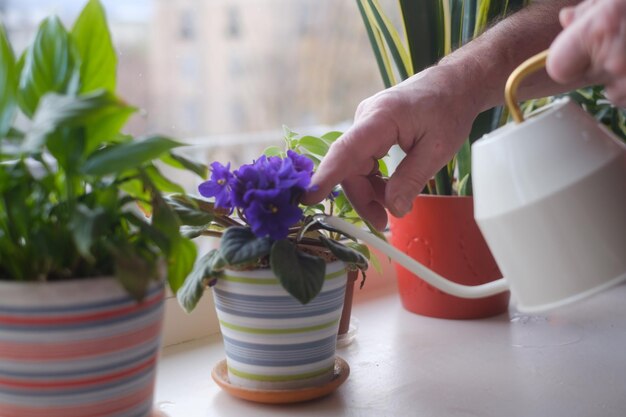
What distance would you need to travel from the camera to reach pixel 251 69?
1980mm

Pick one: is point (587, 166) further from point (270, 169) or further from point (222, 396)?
point (222, 396)

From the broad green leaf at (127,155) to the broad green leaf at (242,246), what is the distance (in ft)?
0.58

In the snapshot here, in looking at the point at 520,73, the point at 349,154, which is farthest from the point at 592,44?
the point at 349,154

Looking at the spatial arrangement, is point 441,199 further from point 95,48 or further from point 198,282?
point 95,48

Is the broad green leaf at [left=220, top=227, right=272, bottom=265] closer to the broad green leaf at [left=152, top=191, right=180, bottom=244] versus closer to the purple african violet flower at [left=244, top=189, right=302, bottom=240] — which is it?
the purple african violet flower at [left=244, top=189, right=302, bottom=240]

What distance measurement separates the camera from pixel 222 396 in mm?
761

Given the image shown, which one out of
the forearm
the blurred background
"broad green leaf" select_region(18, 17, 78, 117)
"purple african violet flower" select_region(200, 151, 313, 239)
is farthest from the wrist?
the blurred background

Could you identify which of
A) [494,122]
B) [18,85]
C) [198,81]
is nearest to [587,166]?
[18,85]

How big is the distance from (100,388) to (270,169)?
281 mm

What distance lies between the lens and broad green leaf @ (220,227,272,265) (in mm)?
665

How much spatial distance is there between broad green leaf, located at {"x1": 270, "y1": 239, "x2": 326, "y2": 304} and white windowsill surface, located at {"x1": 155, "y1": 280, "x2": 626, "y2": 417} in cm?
14

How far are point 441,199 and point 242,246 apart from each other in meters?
0.39

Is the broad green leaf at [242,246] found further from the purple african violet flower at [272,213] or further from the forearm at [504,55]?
the forearm at [504,55]

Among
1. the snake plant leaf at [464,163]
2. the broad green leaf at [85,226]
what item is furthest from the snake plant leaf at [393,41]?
the broad green leaf at [85,226]
